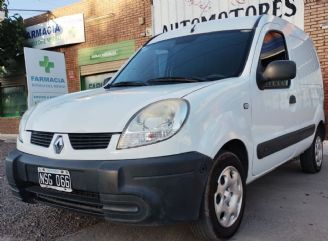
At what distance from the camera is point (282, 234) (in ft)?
12.2

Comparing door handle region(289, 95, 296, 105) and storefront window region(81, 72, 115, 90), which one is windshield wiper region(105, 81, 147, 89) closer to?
door handle region(289, 95, 296, 105)

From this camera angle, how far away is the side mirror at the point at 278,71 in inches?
155

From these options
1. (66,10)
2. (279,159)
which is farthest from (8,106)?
(279,159)

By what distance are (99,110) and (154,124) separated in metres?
0.51

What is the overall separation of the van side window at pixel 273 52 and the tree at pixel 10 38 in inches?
480

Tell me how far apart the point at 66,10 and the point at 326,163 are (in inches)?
417

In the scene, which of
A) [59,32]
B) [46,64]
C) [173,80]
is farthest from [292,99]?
[59,32]

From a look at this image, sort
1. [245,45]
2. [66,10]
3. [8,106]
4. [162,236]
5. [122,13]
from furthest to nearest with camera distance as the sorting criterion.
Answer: [8,106], [66,10], [122,13], [245,45], [162,236]

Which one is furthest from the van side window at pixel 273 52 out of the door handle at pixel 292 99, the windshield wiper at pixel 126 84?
the windshield wiper at pixel 126 84

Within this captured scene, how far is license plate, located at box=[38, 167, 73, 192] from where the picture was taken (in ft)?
10.4

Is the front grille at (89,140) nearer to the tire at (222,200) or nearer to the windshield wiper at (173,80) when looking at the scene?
the tire at (222,200)

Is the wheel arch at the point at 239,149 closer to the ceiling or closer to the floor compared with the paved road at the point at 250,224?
closer to the ceiling

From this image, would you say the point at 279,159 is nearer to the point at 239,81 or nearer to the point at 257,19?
the point at 239,81

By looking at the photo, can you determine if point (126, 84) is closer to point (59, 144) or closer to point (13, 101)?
point (59, 144)
